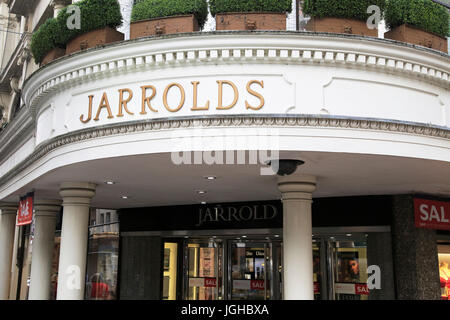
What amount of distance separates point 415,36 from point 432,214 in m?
5.37

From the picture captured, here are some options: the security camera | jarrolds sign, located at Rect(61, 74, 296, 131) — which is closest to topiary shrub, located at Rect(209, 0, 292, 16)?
jarrolds sign, located at Rect(61, 74, 296, 131)

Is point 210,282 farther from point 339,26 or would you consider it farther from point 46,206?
point 339,26

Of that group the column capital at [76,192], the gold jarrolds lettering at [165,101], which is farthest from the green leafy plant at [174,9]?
the column capital at [76,192]

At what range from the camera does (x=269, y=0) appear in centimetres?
908

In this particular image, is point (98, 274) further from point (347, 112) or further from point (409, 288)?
point (347, 112)

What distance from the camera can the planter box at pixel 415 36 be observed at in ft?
30.8

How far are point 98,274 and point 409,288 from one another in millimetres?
11559

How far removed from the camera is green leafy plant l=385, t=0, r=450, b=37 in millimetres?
9445

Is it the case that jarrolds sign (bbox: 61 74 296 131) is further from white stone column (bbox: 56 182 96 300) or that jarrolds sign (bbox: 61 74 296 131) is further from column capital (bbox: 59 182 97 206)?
white stone column (bbox: 56 182 96 300)

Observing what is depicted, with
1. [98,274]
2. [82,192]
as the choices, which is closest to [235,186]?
[82,192]

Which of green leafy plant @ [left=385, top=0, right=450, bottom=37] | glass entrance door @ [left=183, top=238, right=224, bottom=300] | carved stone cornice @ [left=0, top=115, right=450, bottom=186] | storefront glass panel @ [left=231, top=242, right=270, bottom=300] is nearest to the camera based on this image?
carved stone cornice @ [left=0, top=115, right=450, bottom=186]

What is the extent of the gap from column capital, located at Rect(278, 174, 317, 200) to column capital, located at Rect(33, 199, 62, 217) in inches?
315

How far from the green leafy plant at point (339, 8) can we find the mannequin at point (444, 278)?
7.88 m

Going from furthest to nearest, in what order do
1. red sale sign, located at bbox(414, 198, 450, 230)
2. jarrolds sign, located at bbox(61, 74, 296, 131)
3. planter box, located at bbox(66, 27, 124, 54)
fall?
red sale sign, located at bbox(414, 198, 450, 230), planter box, located at bbox(66, 27, 124, 54), jarrolds sign, located at bbox(61, 74, 296, 131)
